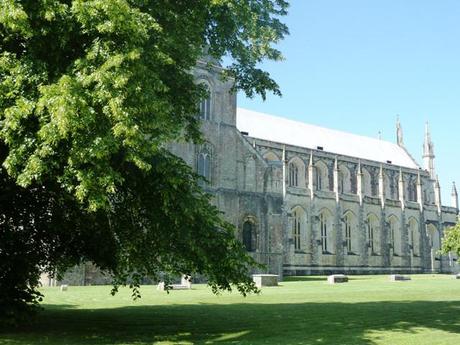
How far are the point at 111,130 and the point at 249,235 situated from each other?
29.9 metres

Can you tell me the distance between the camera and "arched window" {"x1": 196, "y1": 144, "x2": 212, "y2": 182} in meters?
35.9

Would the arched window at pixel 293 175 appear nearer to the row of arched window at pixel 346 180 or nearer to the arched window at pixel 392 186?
the row of arched window at pixel 346 180

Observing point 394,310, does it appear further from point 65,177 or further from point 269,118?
point 269,118

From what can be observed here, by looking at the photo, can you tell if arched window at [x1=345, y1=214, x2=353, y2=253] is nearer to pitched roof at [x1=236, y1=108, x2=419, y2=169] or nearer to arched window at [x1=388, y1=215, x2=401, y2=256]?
arched window at [x1=388, y1=215, x2=401, y2=256]

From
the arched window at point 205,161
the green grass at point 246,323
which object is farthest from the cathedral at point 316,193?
the green grass at point 246,323

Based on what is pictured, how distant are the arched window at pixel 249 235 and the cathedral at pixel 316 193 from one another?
0.25 feet

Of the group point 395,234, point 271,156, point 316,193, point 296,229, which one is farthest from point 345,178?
point 271,156

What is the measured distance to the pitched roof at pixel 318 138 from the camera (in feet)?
172

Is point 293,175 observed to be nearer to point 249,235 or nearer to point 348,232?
point 348,232

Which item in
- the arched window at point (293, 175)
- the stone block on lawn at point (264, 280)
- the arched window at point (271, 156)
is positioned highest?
the arched window at point (271, 156)

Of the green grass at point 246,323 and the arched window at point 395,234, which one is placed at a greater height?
the arched window at point 395,234

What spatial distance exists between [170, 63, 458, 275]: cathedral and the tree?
70.0 feet

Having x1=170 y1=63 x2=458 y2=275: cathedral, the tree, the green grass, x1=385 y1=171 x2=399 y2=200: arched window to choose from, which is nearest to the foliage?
the green grass

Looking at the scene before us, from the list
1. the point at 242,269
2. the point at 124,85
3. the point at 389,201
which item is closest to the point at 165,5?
the point at 124,85
